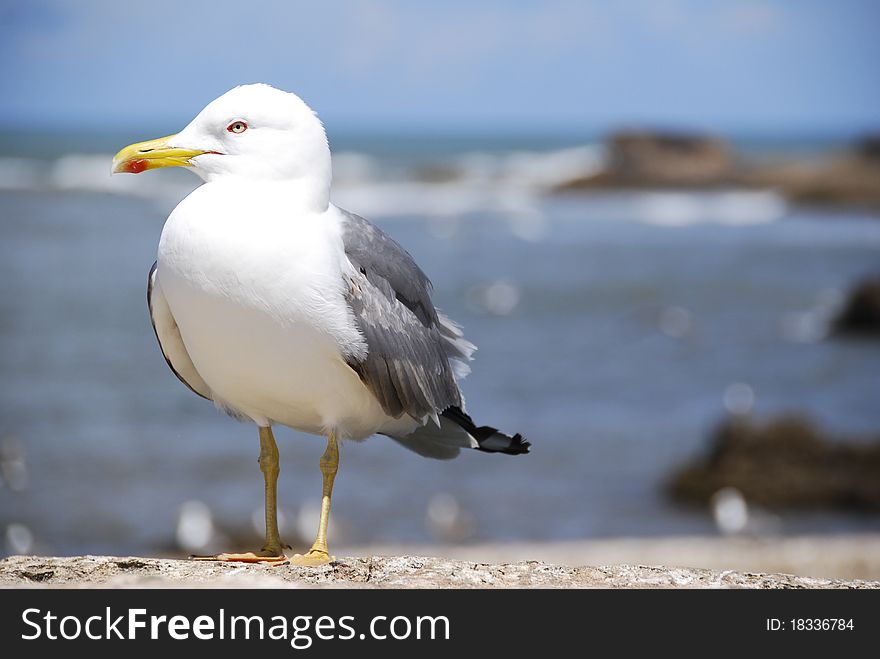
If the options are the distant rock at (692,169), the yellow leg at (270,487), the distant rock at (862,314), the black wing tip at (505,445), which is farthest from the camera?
the distant rock at (692,169)

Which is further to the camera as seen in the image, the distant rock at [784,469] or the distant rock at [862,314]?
the distant rock at [862,314]

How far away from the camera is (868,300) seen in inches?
777

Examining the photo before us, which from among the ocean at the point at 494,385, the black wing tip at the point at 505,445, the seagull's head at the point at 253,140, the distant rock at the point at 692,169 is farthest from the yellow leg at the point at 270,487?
the distant rock at the point at 692,169

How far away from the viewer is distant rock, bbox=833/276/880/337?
19.4 metres

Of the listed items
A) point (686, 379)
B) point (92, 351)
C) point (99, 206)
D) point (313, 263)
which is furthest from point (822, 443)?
point (99, 206)

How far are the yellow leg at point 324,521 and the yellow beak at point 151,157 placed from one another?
115 cm

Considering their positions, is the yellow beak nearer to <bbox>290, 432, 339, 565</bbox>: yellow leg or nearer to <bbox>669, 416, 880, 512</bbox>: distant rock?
<bbox>290, 432, 339, 565</bbox>: yellow leg

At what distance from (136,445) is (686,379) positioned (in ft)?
25.3

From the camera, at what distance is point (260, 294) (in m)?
4.11

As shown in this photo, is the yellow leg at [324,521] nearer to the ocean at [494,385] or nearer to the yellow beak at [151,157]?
the yellow beak at [151,157]

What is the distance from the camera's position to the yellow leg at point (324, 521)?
4.50 meters

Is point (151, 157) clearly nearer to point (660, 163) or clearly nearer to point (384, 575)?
point (384, 575)

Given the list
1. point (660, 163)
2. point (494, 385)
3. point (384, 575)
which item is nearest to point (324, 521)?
point (384, 575)

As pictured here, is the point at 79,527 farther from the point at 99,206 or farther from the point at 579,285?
the point at 99,206
